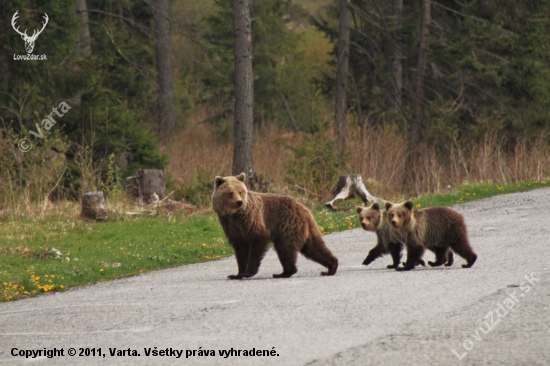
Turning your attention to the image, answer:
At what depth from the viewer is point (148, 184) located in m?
18.6

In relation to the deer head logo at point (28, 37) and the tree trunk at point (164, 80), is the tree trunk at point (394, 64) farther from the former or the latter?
the deer head logo at point (28, 37)

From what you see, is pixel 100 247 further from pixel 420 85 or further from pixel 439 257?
pixel 420 85

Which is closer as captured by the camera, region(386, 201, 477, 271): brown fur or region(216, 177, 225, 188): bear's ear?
region(216, 177, 225, 188): bear's ear

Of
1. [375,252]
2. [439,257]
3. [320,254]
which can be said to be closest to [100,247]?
[320,254]

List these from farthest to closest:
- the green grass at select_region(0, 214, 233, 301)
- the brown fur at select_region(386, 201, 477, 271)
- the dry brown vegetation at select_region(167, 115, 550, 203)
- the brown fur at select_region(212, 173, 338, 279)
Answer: the dry brown vegetation at select_region(167, 115, 550, 203), the green grass at select_region(0, 214, 233, 301), the brown fur at select_region(386, 201, 477, 271), the brown fur at select_region(212, 173, 338, 279)

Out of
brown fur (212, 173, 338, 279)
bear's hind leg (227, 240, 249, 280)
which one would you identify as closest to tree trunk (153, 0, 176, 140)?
bear's hind leg (227, 240, 249, 280)

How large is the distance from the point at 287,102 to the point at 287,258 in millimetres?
33730

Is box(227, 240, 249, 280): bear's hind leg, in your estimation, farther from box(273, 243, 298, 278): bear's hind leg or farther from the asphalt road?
box(273, 243, 298, 278): bear's hind leg

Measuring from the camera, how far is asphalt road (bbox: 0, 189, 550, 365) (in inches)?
237

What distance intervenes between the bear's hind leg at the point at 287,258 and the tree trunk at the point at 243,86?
8.81m

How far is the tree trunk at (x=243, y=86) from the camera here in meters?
18.1

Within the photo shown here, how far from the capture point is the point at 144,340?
670cm

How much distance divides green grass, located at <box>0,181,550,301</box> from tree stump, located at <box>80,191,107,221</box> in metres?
0.28

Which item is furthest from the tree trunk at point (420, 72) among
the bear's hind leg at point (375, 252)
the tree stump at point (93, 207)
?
the bear's hind leg at point (375, 252)
